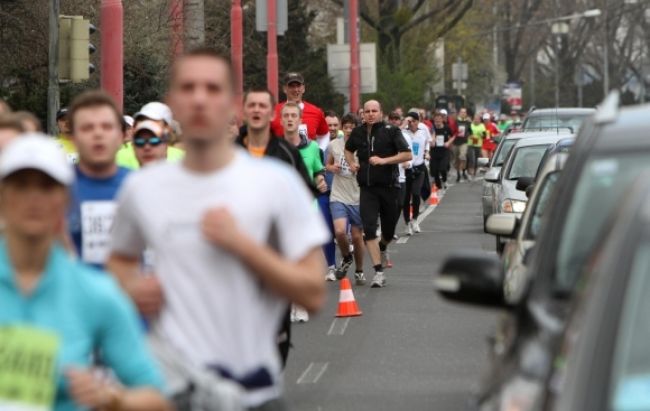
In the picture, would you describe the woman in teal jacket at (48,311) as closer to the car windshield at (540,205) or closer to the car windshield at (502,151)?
the car windshield at (540,205)

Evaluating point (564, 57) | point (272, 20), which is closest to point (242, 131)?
point (272, 20)

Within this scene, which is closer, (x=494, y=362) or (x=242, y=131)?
(x=494, y=362)

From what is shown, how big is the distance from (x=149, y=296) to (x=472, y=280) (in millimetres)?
1009

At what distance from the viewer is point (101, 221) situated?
25.3 feet

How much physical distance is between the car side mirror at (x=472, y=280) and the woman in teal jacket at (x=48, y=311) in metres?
1.19

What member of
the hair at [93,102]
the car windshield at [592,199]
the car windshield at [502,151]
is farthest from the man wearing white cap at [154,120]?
the car windshield at [502,151]

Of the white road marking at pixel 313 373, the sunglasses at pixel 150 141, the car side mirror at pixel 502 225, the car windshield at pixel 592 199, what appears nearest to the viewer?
the car windshield at pixel 592 199

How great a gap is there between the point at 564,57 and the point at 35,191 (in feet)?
310

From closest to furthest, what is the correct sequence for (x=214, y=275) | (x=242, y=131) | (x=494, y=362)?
(x=214, y=275)
(x=494, y=362)
(x=242, y=131)

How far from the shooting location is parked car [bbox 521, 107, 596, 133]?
112 ft

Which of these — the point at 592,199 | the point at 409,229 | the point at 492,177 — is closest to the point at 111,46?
the point at 492,177

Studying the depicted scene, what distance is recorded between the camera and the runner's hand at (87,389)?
4828 millimetres

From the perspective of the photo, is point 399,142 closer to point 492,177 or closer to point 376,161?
point 376,161

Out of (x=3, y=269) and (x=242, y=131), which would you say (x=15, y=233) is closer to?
(x=3, y=269)
